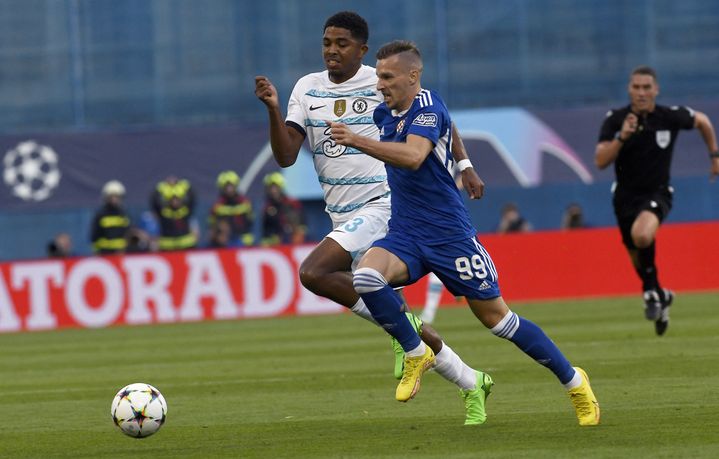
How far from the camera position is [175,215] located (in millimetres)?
24078

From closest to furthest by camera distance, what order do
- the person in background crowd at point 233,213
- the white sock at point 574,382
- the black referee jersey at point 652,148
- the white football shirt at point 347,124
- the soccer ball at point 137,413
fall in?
the white sock at point 574,382 → the soccer ball at point 137,413 → the white football shirt at point 347,124 → the black referee jersey at point 652,148 → the person in background crowd at point 233,213

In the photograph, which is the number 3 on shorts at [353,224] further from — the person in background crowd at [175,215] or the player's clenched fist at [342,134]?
the person in background crowd at [175,215]

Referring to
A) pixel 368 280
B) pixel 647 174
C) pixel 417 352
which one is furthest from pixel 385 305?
pixel 647 174

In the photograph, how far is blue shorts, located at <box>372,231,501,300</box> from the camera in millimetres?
7758

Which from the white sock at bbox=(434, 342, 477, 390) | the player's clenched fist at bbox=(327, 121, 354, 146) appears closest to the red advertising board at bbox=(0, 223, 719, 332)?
the white sock at bbox=(434, 342, 477, 390)

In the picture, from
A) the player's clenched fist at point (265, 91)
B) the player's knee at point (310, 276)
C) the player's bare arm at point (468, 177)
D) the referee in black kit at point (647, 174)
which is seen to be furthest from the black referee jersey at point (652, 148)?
the player's clenched fist at point (265, 91)

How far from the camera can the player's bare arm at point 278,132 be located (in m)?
8.48

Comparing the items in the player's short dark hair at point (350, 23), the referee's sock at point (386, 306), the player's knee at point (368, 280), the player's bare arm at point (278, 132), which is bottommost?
the referee's sock at point (386, 306)

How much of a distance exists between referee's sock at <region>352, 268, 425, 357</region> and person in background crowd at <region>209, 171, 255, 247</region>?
16.1 metres

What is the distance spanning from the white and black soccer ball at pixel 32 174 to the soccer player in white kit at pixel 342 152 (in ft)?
58.7

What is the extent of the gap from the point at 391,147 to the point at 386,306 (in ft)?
3.19

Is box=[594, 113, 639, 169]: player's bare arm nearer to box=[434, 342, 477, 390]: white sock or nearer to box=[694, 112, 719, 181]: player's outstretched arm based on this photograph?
box=[694, 112, 719, 181]: player's outstretched arm

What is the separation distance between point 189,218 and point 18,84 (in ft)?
19.4

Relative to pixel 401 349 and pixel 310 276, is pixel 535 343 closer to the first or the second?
pixel 401 349
